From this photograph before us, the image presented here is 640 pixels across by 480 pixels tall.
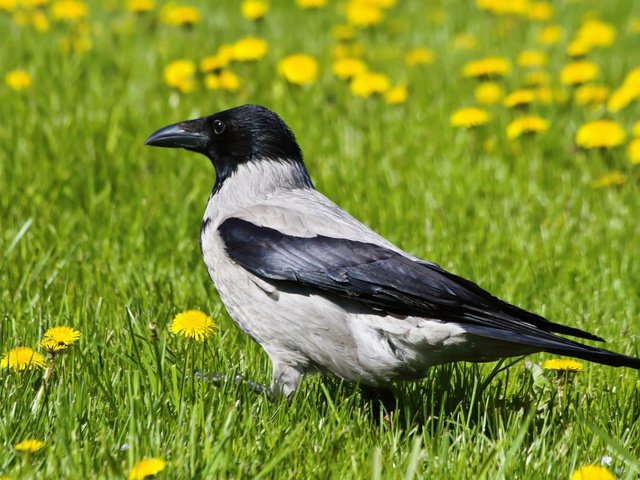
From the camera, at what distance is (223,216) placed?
371 centimetres

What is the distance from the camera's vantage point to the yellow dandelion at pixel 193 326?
3.30m

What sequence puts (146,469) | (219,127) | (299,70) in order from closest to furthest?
1. (146,469)
2. (219,127)
3. (299,70)

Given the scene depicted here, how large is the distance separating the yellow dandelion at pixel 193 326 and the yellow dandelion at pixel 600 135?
3069mm

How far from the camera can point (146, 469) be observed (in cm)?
240

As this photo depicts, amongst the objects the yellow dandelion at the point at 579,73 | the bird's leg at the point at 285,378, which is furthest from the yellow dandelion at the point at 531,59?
the bird's leg at the point at 285,378

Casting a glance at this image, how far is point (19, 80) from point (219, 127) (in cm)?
251

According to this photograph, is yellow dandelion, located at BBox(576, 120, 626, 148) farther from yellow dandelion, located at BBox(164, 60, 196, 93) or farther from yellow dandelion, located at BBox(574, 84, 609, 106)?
yellow dandelion, located at BBox(164, 60, 196, 93)

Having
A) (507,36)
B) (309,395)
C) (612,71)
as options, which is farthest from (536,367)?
(507,36)

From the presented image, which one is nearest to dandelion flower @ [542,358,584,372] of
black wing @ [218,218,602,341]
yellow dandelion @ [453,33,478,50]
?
black wing @ [218,218,602,341]

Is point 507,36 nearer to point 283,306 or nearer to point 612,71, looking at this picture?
point 612,71

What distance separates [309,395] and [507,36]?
588 centimetres

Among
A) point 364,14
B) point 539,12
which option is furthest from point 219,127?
point 539,12

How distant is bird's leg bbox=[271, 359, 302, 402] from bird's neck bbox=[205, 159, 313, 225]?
0.69 m

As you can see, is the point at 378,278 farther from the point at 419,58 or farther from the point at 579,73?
the point at 419,58
